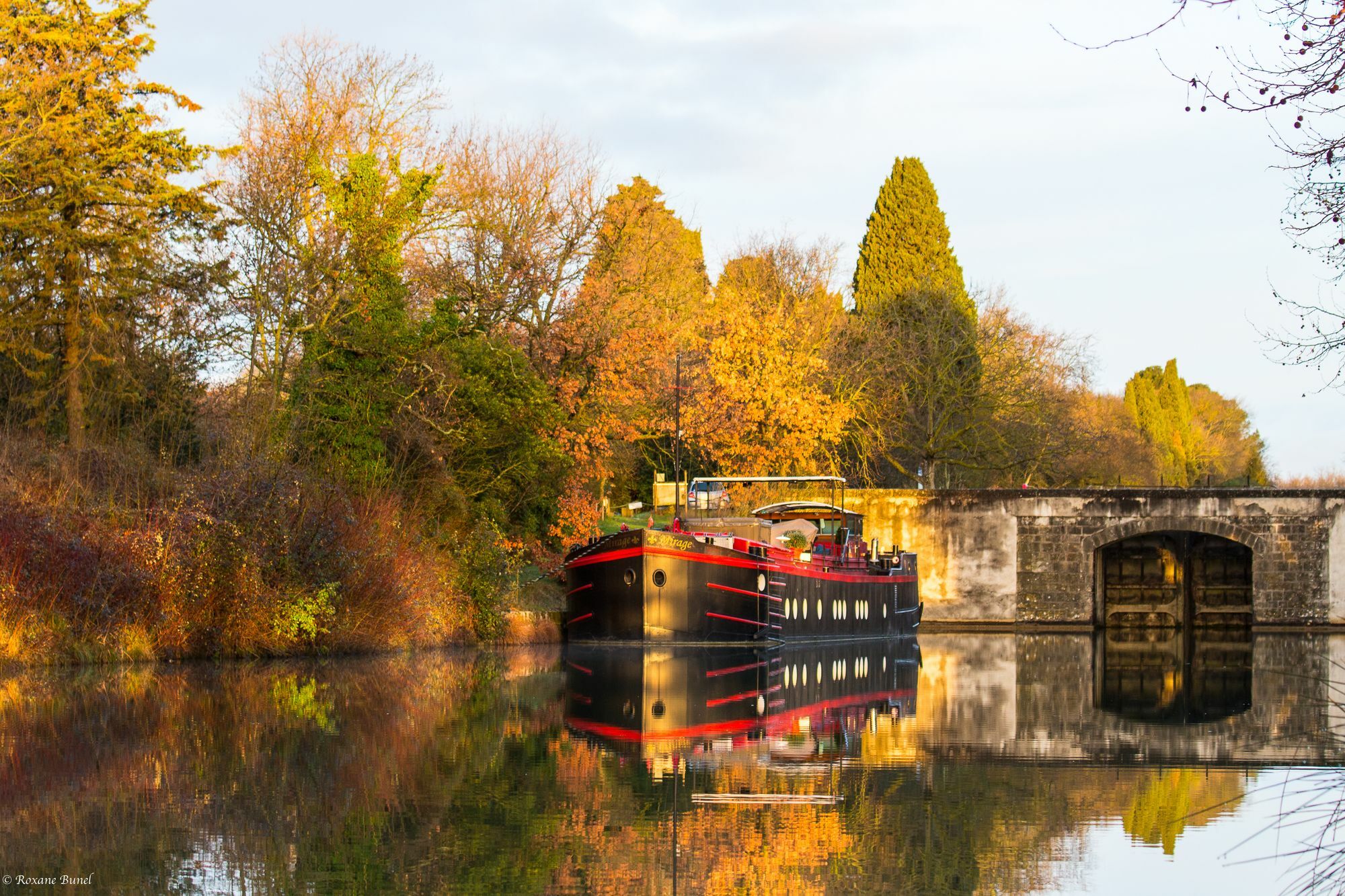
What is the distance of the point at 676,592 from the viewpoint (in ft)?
86.9

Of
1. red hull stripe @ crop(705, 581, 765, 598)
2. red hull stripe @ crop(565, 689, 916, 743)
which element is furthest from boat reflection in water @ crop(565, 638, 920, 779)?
red hull stripe @ crop(705, 581, 765, 598)

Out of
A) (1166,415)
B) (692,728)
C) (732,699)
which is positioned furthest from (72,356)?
(1166,415)

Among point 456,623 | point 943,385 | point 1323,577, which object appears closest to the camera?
point 456,623

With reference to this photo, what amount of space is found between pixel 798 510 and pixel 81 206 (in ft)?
52.9

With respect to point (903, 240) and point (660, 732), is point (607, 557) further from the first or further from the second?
point (903, 240)

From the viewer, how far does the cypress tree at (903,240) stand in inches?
2035

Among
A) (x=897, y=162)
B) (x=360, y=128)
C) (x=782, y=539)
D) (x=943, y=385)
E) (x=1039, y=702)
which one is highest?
Result: (x=897, y=162)

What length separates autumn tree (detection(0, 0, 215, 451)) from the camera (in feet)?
81.7

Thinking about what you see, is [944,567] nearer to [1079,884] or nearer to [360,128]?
[360,128]

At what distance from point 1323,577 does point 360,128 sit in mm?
26364

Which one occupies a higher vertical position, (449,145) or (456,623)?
(449,145)

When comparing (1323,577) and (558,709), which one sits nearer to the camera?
(558,709)

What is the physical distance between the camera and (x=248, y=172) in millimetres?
28953

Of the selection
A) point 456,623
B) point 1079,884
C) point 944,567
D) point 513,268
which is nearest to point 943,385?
point 944,567
